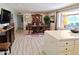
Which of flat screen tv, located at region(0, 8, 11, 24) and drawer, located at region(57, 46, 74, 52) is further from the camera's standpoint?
drawer, located at region(57, 46, 74, 52)

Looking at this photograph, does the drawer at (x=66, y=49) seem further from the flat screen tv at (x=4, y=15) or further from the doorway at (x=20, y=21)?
the flat screen tv at (x=4, y=15)

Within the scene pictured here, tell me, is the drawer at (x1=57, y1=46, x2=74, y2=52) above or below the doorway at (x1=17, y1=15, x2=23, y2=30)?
below

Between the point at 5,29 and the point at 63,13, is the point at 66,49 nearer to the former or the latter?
the point at 63,13

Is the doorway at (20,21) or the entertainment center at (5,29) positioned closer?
the entertainment center at (5,29)

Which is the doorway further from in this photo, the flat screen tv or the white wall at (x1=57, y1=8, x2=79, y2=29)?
the white wall at (x1=57, y1=8, x2=79, y2=29)

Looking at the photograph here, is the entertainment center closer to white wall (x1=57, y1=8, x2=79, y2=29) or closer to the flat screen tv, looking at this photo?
the flat screen tv

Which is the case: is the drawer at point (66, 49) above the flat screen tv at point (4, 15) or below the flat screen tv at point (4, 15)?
below

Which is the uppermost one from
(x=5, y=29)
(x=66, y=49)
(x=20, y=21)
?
(x=20, y=21)

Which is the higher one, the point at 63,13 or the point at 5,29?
the point at 63,13

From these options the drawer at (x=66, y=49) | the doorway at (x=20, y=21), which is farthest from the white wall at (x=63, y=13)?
the doorway at (x=20, y=21)

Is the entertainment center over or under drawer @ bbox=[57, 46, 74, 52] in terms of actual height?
over

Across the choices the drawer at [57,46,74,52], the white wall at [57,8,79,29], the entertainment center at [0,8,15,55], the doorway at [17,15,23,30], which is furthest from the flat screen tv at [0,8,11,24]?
the drawer at [57,46,74,52]

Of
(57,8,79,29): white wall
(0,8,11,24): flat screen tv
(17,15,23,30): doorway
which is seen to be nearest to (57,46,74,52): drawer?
(57,8,79,29): white wall

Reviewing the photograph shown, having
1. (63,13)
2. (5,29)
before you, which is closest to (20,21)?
(5,29)
